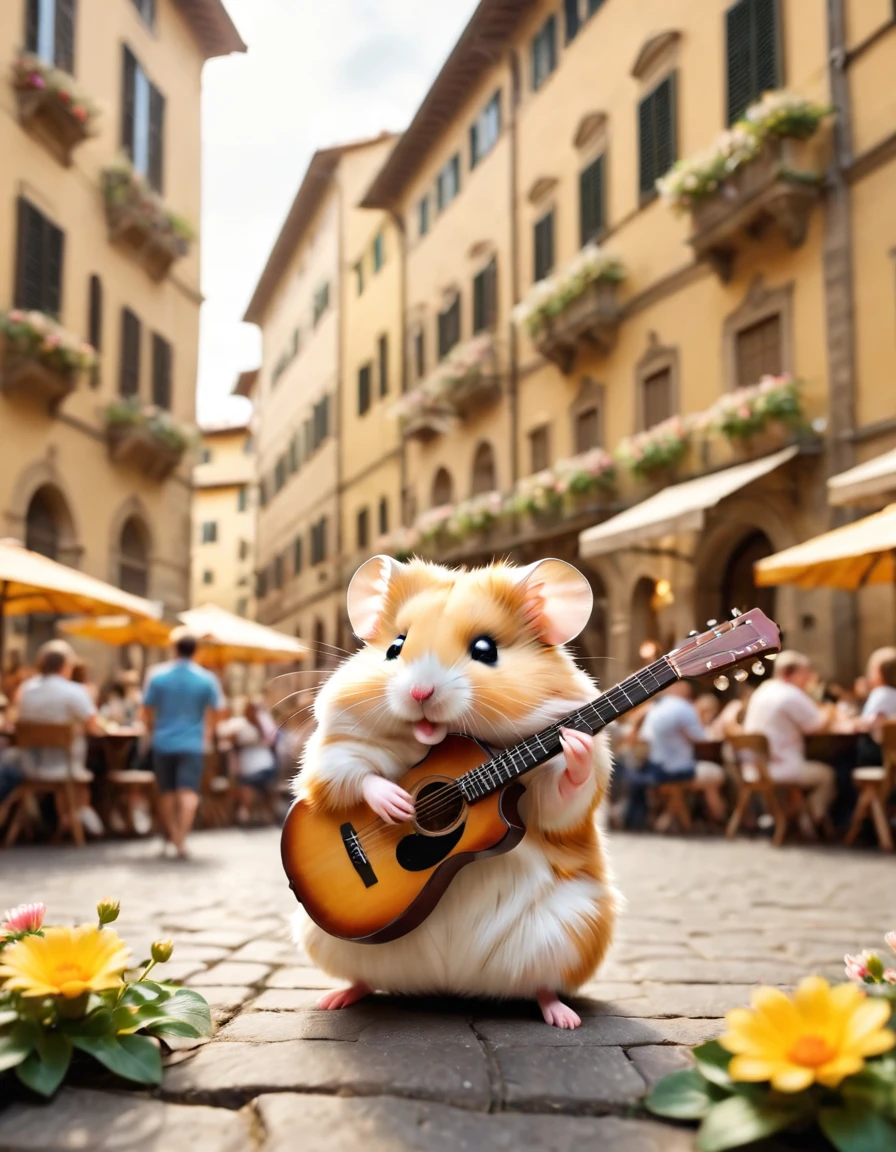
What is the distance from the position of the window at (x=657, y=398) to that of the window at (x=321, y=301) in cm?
1943

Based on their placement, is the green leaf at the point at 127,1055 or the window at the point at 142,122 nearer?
the green leaf at the point at 127,1055

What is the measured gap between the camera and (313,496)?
3541 centimetres

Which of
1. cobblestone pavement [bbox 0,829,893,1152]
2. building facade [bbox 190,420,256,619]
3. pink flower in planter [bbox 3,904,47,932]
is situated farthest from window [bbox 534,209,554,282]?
building facade [bbox 190,420,256,619]

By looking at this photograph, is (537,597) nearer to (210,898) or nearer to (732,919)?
(732,919)

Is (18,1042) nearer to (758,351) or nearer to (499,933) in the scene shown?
(499,933)

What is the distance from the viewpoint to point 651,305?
669 inches

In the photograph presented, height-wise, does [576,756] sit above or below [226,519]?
below

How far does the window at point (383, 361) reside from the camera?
94.8 feet

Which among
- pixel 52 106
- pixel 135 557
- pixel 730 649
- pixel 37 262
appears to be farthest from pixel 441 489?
pixel 730 649

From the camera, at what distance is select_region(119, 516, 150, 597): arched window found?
2017 centimetres

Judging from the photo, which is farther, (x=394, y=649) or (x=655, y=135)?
(x=655, y=135)

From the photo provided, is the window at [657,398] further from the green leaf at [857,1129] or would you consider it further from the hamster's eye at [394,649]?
the green leaf at [857,1129]

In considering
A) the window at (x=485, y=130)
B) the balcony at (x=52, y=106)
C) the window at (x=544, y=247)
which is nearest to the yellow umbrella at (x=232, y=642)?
the balcony at (x=52, y=106)

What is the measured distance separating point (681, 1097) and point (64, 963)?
3.89 feet
